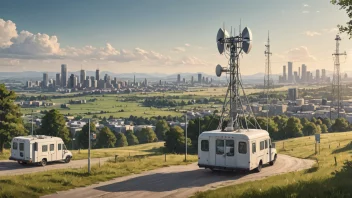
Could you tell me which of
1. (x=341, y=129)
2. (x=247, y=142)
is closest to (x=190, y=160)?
(x=247, y=142)

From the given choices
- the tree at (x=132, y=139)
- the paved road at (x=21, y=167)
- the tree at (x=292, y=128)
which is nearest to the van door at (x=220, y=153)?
the paved road at (x=21, y=167)

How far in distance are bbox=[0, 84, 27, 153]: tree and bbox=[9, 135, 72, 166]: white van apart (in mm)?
11466

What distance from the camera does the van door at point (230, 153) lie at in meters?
25.5

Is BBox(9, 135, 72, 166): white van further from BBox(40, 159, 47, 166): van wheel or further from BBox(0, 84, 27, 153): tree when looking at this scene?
BBox(0, 84, 27, 153): tree

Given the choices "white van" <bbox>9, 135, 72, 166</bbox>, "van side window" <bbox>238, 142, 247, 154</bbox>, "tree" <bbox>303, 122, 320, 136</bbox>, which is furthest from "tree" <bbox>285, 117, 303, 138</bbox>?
"van side window" <bbox>238, 142, 247, 154</bbox>

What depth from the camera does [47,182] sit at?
22.9 m

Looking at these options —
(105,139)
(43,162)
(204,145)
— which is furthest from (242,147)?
(105,139)

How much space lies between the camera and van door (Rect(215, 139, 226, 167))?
84.9 feet

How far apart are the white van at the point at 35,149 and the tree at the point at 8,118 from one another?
11466 mm

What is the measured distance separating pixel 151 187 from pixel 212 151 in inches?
220

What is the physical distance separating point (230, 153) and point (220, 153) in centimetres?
72

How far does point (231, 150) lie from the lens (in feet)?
84.0

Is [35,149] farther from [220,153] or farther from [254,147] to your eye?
[254,147]

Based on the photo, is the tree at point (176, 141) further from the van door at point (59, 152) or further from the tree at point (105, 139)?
the van door at point (59, 152)
